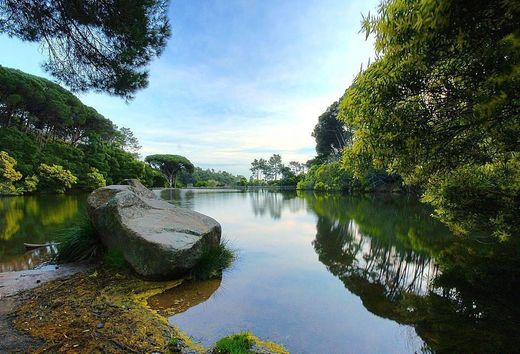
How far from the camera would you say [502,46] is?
2.31m

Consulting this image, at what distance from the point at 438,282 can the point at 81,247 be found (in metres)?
6.98

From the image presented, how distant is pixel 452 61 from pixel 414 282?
4.24 meters

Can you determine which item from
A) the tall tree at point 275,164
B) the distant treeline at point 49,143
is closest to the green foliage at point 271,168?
the tall tree at point 275,164

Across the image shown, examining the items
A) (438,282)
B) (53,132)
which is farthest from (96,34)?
(53,132)

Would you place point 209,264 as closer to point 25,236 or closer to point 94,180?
point 25,236

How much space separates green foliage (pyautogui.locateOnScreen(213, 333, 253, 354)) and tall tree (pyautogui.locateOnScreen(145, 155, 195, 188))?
6024 centimetres

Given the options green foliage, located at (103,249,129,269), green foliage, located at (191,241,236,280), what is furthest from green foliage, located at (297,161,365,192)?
green foliage, located at (103,249,129,269)

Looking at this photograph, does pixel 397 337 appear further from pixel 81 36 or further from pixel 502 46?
pixel 81 36

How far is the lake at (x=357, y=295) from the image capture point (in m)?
3.72

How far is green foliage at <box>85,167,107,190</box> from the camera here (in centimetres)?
3366

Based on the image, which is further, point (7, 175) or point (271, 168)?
point (271, 168)

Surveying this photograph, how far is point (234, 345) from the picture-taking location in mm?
3111

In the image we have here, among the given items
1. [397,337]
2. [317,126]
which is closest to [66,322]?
[397,337]

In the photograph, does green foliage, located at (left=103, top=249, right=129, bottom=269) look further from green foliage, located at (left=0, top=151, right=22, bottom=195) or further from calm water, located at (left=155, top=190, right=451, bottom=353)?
green foliage, located at (left=0, top=151, right=22, bottom=195)
